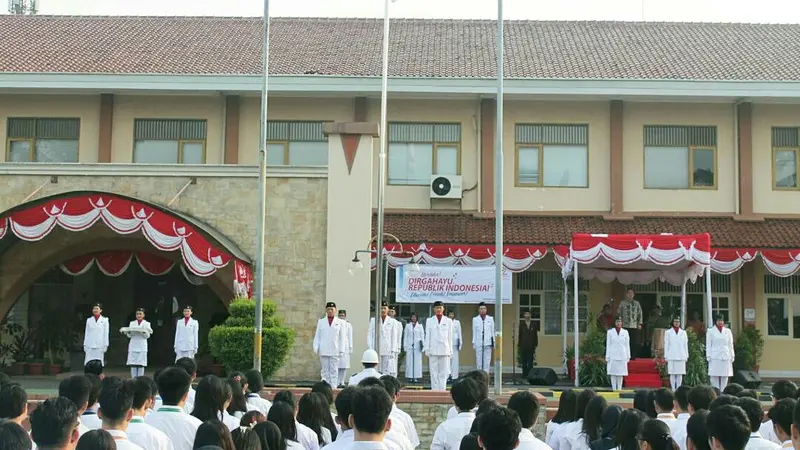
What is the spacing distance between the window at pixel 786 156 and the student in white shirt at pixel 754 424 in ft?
61.5

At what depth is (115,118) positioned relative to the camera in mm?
24297

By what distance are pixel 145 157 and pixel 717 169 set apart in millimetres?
13646

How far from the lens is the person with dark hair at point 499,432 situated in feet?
16.7

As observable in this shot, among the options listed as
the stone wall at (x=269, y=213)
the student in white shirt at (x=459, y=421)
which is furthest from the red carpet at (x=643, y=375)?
the student in white shirt at (x=459, y=421)

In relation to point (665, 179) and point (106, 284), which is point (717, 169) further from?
point (106, 284)

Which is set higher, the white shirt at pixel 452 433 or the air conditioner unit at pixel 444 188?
the air conditioner unit at pixel 444 188

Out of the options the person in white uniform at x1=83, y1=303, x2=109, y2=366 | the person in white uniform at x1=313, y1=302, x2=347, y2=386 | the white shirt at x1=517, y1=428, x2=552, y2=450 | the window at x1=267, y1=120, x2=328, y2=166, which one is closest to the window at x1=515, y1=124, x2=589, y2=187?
the window at x1=267, y1=120, x2=328, y2=166

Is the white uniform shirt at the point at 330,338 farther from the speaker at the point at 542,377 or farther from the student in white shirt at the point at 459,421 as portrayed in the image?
the student in white shirt at the point at 459,421

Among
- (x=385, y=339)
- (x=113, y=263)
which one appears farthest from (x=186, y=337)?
(x=385, y=339)

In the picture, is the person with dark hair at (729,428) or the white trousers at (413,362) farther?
the white trousers at (413,362)

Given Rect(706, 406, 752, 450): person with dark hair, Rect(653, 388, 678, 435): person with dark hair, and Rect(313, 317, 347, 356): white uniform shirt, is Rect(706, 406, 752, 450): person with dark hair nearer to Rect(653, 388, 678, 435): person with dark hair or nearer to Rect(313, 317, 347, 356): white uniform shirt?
Rect(653, 388, 678, 435): person with dark hair

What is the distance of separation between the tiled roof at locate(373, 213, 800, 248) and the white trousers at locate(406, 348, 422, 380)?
2876 millimetres

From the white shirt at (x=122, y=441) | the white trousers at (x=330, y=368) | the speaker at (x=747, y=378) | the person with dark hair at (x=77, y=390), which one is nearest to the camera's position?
the white shirt at (x=122, y=441)

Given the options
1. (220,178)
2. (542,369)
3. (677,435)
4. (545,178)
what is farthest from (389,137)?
(677,435)
